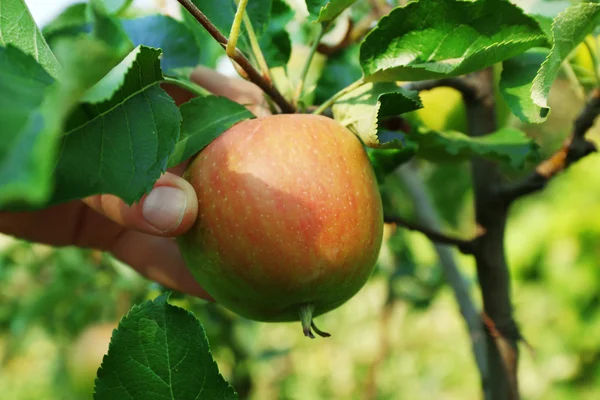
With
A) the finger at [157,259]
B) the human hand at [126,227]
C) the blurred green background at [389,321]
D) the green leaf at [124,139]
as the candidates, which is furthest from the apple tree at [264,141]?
the blurred green background at [389,321]

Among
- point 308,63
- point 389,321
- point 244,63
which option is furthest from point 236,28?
point 389,321

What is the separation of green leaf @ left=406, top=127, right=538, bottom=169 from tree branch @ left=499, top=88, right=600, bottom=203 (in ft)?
0.10

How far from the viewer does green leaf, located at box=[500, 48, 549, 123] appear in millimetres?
523

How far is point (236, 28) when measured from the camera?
19.7 inches

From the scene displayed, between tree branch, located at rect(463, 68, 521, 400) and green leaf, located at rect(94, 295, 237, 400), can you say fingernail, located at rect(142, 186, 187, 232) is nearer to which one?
green leaf, located at rect(94, 295, 237, 400)

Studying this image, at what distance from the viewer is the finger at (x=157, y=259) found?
88 cm

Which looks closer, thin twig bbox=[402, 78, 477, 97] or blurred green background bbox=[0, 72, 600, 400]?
thin twig bbox=[402, 78, 477, 97]

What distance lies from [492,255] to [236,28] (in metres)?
0.46

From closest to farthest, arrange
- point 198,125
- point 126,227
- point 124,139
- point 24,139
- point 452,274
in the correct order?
point 24,139 → point 124,139 → point 198,125 → point 126,227 → point 452,274

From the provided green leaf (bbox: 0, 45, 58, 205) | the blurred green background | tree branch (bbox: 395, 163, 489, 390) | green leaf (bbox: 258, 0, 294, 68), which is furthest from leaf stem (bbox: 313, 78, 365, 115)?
the blurred green background

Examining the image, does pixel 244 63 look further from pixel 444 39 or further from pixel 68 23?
pixel 68 23

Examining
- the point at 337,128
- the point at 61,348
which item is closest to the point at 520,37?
the point at 337,128

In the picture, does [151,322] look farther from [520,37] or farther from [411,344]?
[411,344]

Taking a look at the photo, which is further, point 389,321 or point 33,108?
point 389,321
